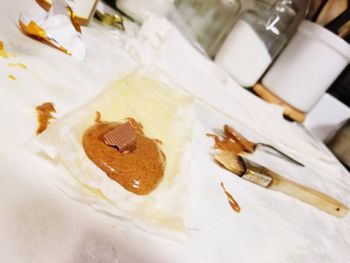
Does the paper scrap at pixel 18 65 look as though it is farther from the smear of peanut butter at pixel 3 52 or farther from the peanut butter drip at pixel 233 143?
the peanut butter drip at pixel 233 143

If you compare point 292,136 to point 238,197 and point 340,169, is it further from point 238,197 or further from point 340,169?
point 238,197

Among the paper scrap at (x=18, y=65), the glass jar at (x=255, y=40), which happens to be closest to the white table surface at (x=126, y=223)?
the paper scrap at (x=18, y=65)

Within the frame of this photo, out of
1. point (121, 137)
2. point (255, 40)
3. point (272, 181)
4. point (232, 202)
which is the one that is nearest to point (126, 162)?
point (121, 137)

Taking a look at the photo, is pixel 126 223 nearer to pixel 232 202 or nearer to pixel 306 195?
pixel 232 202

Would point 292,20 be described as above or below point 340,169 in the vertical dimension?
above

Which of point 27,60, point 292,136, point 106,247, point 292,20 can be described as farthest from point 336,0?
point 106,247

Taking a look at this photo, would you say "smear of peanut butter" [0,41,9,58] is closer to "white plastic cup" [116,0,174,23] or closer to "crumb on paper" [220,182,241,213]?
"crumb on paper" [220,182,241,213]
